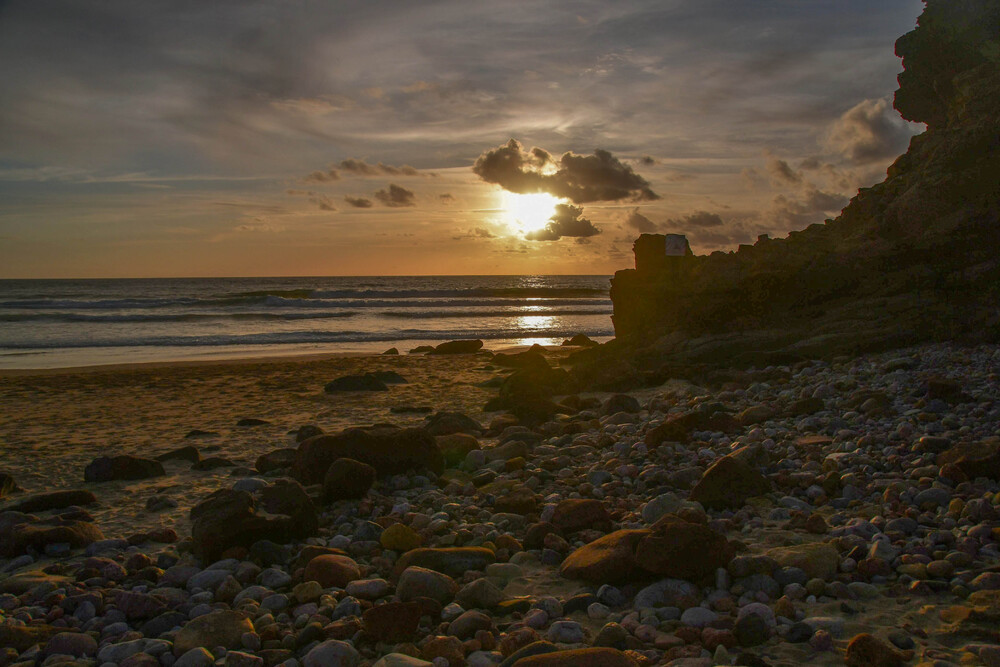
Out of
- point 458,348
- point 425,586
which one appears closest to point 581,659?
point 425,586

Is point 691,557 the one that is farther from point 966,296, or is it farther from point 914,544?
point 966,296

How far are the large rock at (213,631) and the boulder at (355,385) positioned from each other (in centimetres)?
992

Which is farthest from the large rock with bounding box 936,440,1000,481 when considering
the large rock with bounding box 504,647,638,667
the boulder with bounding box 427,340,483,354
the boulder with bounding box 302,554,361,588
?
the boulder with bounding box 427,340,483,354

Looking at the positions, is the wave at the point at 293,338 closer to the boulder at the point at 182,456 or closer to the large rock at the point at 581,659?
the boulder at the point at 182,456

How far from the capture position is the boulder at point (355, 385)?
13.8 meters

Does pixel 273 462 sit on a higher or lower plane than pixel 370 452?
lower

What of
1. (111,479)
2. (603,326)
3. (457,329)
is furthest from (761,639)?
(603,326)

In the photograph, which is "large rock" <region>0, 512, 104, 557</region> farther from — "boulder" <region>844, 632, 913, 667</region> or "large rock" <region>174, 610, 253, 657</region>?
"boulder" <region>844, 632, 913, 667</region>

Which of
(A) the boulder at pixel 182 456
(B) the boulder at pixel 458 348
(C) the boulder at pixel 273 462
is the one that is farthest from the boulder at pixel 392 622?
(B) the boulder at pixel 458 348

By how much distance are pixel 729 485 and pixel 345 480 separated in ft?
11.6

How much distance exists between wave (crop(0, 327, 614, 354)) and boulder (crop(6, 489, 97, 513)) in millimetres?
20092

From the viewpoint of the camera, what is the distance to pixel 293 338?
2748 cm

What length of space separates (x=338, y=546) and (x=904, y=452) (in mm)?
4955

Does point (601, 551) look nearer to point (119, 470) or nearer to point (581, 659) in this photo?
point (581, 659)
